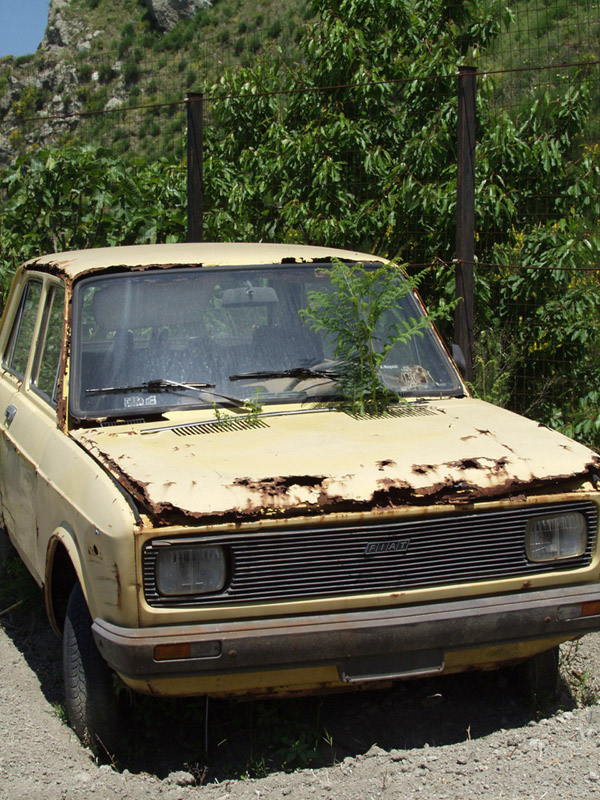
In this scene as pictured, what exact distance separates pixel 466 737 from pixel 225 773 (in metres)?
0.88

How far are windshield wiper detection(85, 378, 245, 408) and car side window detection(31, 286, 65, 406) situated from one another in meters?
0.24

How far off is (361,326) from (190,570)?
1516mm

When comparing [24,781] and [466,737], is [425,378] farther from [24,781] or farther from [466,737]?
[24,781]

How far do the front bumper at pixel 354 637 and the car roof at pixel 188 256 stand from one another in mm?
1807

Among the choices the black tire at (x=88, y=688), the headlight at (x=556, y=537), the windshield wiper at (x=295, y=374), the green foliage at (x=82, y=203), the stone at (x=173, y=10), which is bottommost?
the black tire at (x=88, y=688)

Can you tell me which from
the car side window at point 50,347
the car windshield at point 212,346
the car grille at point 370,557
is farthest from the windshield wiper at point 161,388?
the car grille at point 370,557

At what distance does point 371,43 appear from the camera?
8.17 metres

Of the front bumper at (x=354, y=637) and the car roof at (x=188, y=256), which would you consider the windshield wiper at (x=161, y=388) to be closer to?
the car roof at (x=188, y=256)

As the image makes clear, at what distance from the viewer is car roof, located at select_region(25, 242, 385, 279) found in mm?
4281

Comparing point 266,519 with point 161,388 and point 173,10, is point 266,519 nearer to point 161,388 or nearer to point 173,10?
point 161,388

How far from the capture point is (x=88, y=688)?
332 centimetres

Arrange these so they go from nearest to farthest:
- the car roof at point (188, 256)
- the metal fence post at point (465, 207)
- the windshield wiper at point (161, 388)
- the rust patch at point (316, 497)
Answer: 1. the rust patch at point (316, 497)
2. the windshield wiper at point (161, 388)
3. the car roof at point (188, 256)
4. the metal fence post at point (465, 207)

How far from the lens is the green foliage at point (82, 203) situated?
8.64 m

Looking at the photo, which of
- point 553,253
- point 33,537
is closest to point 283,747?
point 33,537
